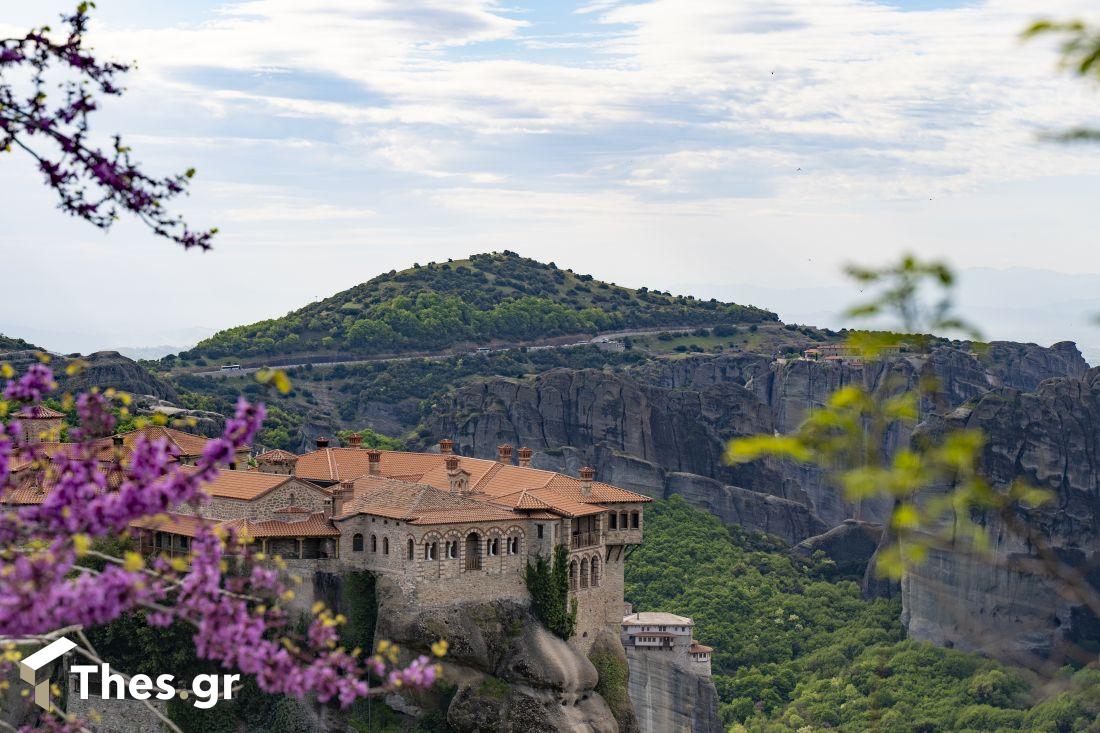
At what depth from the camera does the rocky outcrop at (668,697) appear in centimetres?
8488

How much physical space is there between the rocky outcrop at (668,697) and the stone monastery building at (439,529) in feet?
69.3

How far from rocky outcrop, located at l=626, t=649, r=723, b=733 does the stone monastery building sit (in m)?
21.1

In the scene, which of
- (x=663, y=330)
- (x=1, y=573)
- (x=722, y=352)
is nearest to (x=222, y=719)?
(x=1, y=573)

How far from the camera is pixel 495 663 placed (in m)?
58.9

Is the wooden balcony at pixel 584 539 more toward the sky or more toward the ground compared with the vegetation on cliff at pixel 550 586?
more toward the sky

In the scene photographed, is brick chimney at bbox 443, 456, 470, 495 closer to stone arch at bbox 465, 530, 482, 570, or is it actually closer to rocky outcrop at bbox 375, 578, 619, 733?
stone arch at bbox 465, 530, 482, 570

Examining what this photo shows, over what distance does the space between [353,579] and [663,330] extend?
141m

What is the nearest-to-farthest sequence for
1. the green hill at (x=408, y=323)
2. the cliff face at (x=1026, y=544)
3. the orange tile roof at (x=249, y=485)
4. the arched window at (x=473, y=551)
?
the arched window at (x=473, y=551) < the orange tile roof at (x=249, y=485) < the cliff face at (x=1026, y=544) < the green hill at (x=408, y=323)

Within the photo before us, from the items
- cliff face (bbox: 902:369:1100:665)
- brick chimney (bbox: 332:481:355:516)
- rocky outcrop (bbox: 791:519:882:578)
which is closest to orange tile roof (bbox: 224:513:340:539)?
brick chimney (bbox: 332:481:355:516)

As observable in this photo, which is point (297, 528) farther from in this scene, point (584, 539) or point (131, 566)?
point (131, 566)

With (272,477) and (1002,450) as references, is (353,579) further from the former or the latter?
(1002,450)

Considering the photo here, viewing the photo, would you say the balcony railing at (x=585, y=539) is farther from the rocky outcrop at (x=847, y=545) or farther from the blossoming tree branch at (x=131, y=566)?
the rocky outcrop at (x=847, y=545)

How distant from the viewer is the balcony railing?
61938 millimetres

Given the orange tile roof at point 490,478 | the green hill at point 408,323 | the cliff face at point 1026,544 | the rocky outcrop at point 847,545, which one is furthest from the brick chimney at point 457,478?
the green hill at point 408,323
